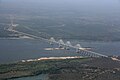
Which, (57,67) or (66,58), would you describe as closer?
(57,67)

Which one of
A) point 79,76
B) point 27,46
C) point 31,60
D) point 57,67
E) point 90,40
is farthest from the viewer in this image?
point 90,40

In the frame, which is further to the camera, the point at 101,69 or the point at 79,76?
the point at 101,69

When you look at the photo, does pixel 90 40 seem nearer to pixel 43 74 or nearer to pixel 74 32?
pixel 74 32

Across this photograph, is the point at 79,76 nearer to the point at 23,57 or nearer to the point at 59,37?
the point at 23,57

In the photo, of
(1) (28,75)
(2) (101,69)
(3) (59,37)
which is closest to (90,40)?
(3) (59,37)

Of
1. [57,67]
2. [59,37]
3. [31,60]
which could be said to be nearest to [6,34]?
[59,37]

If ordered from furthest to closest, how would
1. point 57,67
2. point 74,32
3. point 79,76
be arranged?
1. point 74,32
2. point 57,67
3. point 79,76

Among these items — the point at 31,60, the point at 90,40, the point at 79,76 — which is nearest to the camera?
the point at 79,76

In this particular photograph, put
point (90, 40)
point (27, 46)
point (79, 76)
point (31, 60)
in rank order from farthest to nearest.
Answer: point (90, 40)
point (27, 46)
point (31, 60)
point (79, 76)

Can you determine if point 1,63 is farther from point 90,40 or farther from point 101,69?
point 90,40
